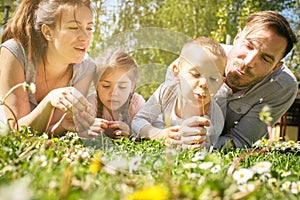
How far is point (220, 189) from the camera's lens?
2.16 ft

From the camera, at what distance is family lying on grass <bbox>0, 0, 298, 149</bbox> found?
2.47 m

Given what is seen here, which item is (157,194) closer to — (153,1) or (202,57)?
(202,57)

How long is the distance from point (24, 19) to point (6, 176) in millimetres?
1989

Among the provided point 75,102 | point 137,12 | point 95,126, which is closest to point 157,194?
point 75,102

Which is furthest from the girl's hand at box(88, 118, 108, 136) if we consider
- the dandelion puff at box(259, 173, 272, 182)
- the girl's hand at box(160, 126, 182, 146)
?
the dandelion puff at box(259, 173, 272, 182)

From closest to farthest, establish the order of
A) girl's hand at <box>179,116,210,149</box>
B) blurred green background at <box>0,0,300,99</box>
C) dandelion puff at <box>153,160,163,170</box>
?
1. dandelion puff at <box>153,160,163,170</box>
2. girl's hand at <box>179,116,210,149</box>
3. blurred green background at <box>0,0,300,99</box>

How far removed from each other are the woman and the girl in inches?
7.1

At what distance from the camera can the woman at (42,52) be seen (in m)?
2.62

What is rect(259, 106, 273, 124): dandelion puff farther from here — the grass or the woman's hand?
the woman's hand

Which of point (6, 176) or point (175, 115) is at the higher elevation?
point (6, 176)

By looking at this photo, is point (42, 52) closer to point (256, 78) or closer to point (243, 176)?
point (256, 78)

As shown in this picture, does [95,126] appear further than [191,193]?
Yes

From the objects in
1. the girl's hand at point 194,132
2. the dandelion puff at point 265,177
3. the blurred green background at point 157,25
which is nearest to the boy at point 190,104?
the girl's hand at point 194,132

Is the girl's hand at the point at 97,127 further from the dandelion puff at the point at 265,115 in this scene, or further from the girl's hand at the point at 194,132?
the dandelion puff at the point at 265,115
